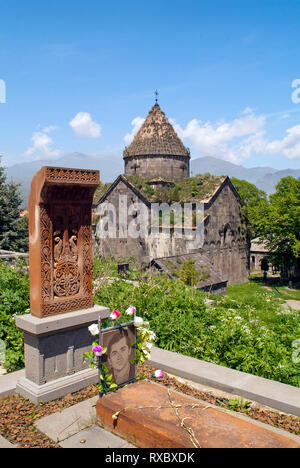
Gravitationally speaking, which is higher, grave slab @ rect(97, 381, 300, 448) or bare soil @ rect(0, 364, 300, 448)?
grave slab @ rect(97, 381, 300, 448)

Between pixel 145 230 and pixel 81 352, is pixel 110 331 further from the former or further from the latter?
pixel 145 230

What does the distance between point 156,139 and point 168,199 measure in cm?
632

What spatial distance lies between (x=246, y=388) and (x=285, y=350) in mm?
1248

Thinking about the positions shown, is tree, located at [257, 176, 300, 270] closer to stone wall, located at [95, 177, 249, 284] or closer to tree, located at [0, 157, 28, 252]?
stone wall, located at [95, 177, 249, 284]

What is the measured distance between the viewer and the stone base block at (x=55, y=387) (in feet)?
15.5

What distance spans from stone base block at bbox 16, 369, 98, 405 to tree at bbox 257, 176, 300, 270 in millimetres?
23305

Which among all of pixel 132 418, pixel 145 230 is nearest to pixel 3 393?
pixel 132 418

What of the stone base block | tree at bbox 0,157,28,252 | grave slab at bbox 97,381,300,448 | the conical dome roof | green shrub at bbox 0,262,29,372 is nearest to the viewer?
grave slab at bbox 97,381,300,448

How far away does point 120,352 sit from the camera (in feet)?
15.4

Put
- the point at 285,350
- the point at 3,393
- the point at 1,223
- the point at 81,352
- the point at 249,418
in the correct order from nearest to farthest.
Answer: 1. the point at 249,418
2. the point at 3,393
3. the point at 81,352
4. the point at 285,350
5. the point at 1,223

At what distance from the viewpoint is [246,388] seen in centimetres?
468

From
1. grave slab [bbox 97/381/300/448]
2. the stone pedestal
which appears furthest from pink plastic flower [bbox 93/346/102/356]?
the stone pedestal

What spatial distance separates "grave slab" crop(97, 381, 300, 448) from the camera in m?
3.35

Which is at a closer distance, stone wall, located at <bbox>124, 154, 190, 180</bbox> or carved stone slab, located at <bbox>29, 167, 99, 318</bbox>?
carved stone slab, located at <bbox>29, 167, 99, 318</bbox>
